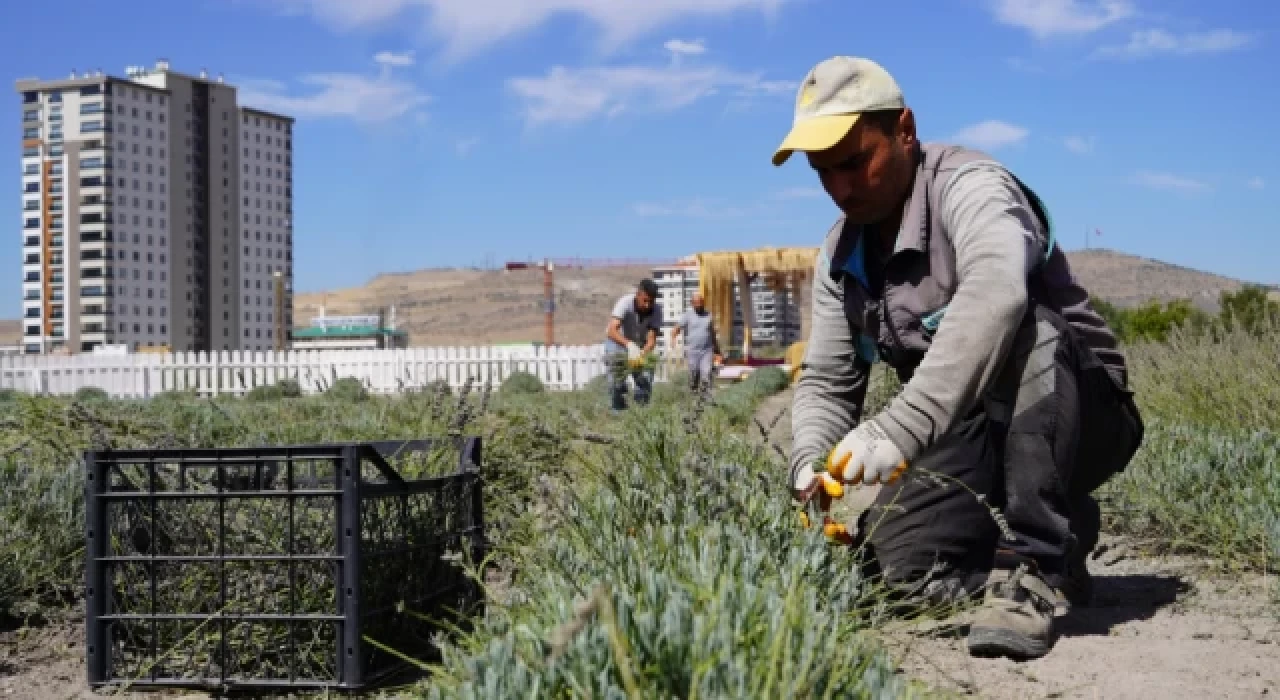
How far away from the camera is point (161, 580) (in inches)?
128

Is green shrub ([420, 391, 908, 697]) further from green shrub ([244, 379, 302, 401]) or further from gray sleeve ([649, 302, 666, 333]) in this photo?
green shrub ([244, 379, 302, 401])

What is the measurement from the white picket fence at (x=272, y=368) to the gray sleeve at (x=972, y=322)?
2526 centimetres

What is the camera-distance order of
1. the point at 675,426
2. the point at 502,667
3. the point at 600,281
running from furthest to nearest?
the point at 600,281 < the point at 675,426 < the point at 502,667

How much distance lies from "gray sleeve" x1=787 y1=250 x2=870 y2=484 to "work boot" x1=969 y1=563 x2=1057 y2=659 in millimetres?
694

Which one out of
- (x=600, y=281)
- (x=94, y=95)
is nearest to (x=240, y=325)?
(x=94, y=95)

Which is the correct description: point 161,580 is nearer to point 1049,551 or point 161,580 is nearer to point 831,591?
point 831,591

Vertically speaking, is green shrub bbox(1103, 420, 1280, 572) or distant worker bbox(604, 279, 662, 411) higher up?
distant worker bbox(604, 279, 662, 411)

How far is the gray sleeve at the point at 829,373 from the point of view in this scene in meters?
3.39

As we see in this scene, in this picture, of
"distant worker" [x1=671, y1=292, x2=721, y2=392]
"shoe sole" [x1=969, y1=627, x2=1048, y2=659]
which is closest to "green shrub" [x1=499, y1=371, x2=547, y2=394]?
"distant worker" [x1=671, y1=292, x2=721, y2=392]

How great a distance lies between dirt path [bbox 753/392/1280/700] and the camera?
94.4 inches

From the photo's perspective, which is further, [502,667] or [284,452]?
[284,452]

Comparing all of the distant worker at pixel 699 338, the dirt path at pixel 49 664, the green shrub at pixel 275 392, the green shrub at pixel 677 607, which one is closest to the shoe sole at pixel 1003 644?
the green shrub at pixel 677 607

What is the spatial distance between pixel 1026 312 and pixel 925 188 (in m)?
0.38

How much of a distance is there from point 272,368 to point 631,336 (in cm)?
1991
